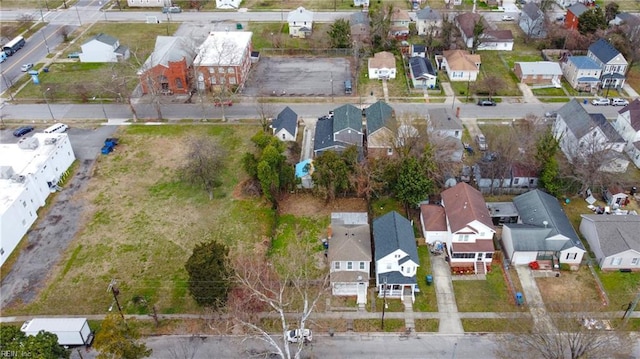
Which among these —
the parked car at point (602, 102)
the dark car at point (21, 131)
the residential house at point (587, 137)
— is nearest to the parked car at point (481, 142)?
the residential house at point (587, 137)

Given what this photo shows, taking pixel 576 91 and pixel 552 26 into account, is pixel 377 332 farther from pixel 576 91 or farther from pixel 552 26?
pixel 552 26

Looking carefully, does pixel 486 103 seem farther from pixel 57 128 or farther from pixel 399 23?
pixel 57 128

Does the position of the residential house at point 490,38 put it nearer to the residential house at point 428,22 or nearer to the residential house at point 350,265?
the residential house at point 428,22

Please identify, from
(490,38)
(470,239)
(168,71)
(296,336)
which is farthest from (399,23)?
(296,336)

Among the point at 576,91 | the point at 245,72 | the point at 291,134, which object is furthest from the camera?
the point at 245,72

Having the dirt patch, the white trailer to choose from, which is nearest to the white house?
the white trailer

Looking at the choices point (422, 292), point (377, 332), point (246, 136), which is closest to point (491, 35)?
point (246, 136)
